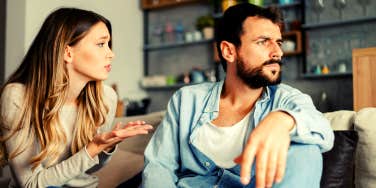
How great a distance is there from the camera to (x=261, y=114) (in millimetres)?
1274

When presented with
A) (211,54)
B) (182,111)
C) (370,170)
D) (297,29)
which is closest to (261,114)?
(182,111)

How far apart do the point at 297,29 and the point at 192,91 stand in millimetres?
2493

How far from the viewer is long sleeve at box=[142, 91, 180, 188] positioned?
4.13 feet

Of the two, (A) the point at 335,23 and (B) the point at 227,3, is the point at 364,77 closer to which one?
(A) the point at 335,23

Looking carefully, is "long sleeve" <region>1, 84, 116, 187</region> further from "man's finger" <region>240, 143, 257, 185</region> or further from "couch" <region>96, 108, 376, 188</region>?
"man's finger" <region>240, 143, 257, 185</region>

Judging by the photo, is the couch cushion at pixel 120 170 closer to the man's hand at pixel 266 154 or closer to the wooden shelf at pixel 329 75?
the man's hand at pixel 266 154

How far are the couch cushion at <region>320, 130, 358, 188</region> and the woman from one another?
0.62m

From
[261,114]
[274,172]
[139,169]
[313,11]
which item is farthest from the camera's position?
[313,11]

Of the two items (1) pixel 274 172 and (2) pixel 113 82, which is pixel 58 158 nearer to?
(1) pixel 274 172

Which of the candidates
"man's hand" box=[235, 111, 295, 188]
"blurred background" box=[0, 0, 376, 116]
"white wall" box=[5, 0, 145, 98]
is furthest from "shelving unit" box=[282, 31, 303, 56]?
"man's hand" box=[235, 111, 295, 188]

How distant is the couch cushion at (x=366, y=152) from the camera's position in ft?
4.60

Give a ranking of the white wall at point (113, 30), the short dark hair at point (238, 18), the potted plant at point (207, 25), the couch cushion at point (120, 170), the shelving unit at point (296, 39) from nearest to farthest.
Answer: the short dark hair at point (238, 18) → the couch cushion at point (120, 170) → the white wall at point (113, 30) → the shelving unit at point (296, 39) → the potted plant at point (207, 25)

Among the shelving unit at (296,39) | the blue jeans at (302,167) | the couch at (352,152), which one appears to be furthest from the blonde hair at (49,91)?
the shelving unit at (296,39)

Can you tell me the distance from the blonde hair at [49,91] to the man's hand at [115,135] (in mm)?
136
